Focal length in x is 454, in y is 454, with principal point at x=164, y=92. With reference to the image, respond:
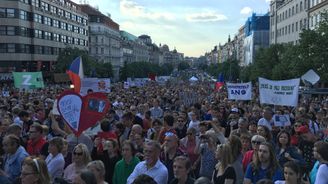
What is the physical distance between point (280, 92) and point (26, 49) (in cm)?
5894

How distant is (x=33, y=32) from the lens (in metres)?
69.9

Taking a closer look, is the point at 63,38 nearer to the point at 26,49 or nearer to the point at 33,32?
the point at 33,32

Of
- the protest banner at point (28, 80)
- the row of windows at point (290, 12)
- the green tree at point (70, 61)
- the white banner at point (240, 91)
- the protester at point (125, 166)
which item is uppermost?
the row of windows at point (290, 12)

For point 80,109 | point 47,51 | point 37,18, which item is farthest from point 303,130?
point 47,51

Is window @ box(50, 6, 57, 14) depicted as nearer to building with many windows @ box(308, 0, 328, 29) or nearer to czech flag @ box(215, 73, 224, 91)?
building with many windows @ box(308, 0, 328, 29)

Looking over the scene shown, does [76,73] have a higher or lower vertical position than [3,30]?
lower

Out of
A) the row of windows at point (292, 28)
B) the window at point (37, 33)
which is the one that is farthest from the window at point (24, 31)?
the row of windows at point (292, 28)

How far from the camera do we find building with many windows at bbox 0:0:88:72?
64.2 metres

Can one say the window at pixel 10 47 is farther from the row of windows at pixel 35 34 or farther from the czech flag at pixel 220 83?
the czech flag at pixel 220 83

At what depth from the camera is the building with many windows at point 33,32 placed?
2527 inches

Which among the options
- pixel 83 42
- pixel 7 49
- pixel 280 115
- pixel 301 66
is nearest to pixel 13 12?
pixel 7 49

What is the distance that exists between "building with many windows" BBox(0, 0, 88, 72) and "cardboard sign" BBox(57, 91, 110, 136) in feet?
194

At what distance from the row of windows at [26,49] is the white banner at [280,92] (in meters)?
55.5

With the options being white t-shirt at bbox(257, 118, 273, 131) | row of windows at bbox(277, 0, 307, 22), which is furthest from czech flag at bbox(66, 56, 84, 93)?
row of windows at bbox(277, 0, 307, 22)
